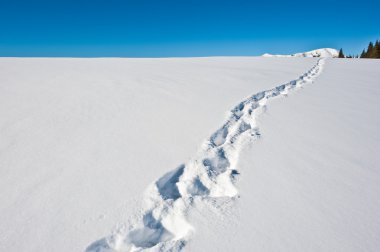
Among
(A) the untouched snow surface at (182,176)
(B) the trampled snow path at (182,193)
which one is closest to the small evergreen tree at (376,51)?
(A) the untouched snow surface at (182,176)

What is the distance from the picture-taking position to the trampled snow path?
1172 mm

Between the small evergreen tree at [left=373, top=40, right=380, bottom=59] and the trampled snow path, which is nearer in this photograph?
the trampled snow path

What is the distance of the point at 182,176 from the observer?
1715 mm

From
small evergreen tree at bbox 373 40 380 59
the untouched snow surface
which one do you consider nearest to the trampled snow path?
the untouched snow surface

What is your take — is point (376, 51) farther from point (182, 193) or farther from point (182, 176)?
point (182, 193)

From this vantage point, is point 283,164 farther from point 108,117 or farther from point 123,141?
point 108,117

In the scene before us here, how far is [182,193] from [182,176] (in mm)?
191

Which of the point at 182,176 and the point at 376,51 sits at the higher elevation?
the point at 182,176

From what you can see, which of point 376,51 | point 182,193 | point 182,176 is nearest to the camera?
point 182,193

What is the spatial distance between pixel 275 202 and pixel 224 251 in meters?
0.49

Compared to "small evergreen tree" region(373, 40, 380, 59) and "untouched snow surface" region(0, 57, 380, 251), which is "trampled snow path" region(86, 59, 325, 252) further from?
"small evergreen tree" region(373, 40, 380, 59)

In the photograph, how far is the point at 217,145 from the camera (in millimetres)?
2213

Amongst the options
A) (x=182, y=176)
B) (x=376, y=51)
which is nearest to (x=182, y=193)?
(x=182, y=176)

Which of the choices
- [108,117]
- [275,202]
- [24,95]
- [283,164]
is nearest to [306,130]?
[283,164]
